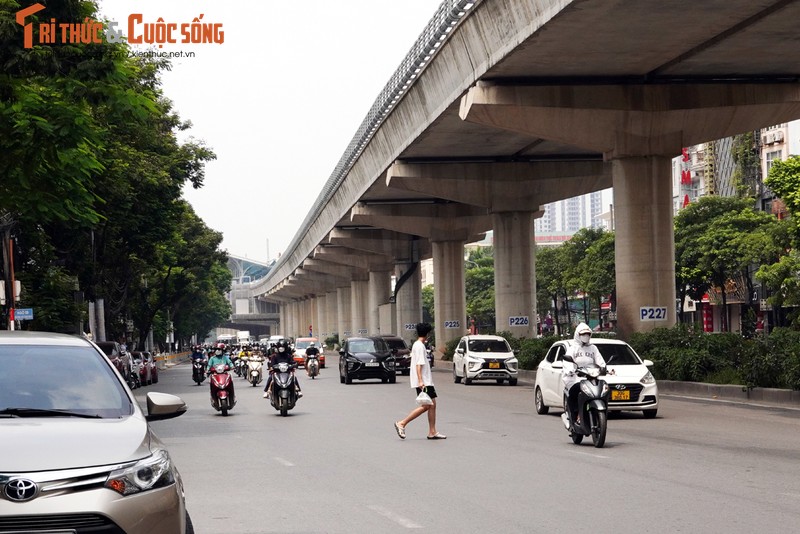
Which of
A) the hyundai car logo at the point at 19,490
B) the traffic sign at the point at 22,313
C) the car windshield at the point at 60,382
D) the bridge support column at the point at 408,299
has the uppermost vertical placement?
the bridge support column at the point at 408,299

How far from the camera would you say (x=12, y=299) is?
3900 centimetres

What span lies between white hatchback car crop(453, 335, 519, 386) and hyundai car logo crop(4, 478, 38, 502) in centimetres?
3437

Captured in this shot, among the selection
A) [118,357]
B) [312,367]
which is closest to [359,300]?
[312,367]

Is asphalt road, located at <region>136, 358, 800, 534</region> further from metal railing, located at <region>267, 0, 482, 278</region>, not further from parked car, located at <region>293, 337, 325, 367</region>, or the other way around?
parked car, located at <region>293, 337, 325, 367</region>

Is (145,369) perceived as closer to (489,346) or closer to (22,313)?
(22,313)

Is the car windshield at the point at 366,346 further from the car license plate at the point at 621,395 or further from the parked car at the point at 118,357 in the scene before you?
the car license plate at the point at 621,395

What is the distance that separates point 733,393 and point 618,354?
5.55 metres

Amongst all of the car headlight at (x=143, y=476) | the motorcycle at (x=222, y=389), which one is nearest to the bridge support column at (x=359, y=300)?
the motorcycle at (x=222, y=389)

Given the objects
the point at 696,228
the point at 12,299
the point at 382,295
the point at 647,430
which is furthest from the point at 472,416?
the point at 382,295

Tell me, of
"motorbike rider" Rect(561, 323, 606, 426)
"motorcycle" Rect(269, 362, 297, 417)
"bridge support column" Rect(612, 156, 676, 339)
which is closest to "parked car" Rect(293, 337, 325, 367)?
"bridge support column" Rect(612, 156, 676, 339)

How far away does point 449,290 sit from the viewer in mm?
70188

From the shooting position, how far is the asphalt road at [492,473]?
10.7 m

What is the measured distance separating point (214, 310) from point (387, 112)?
4415 inches

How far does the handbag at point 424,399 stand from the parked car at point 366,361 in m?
24.6
